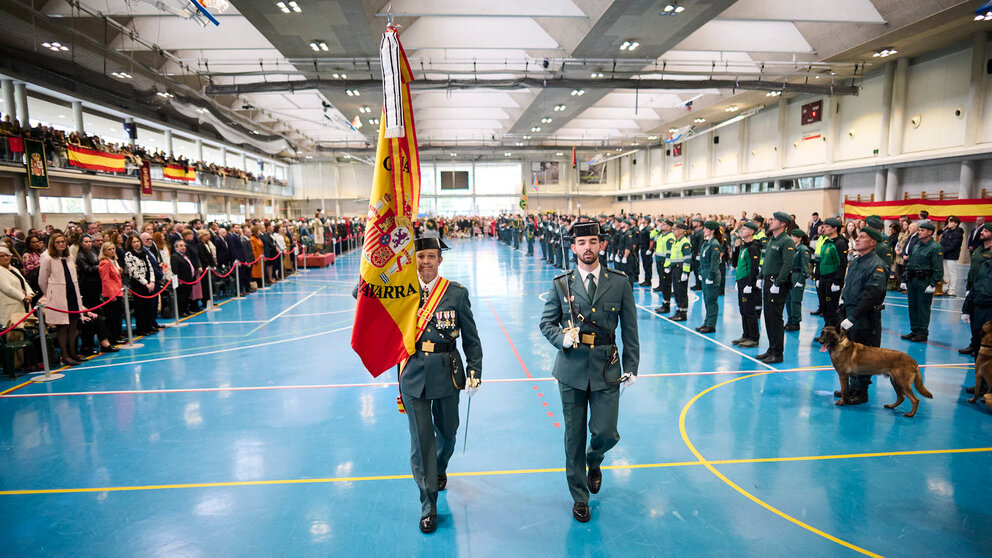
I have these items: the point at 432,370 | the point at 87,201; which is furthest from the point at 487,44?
the point at 87,201

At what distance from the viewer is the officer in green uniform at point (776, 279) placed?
24.2 ft

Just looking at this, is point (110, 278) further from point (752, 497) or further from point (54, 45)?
point (54, 45)

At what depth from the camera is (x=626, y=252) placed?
13.4m

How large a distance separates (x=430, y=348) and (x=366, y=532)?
1.42m

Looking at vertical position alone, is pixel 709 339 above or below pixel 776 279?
below

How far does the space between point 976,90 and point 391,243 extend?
63.1 feet

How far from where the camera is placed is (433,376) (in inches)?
134

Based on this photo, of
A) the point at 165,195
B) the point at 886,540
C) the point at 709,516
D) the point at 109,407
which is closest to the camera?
the point at 886,540

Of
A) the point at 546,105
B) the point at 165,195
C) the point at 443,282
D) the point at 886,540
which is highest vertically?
the point at 546,105

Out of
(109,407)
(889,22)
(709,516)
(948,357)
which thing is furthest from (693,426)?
(889,22)

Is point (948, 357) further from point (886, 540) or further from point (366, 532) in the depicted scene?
point (366, 532)

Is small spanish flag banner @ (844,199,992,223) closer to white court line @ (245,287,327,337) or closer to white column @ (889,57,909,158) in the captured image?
white column @ (889,57,909,158)

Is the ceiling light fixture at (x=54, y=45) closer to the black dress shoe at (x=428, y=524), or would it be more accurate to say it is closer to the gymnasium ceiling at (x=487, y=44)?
the gymnasium ceiling at (x=487, y=44)

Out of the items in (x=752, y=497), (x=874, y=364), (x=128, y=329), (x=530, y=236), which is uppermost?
(x=530, y=236)
